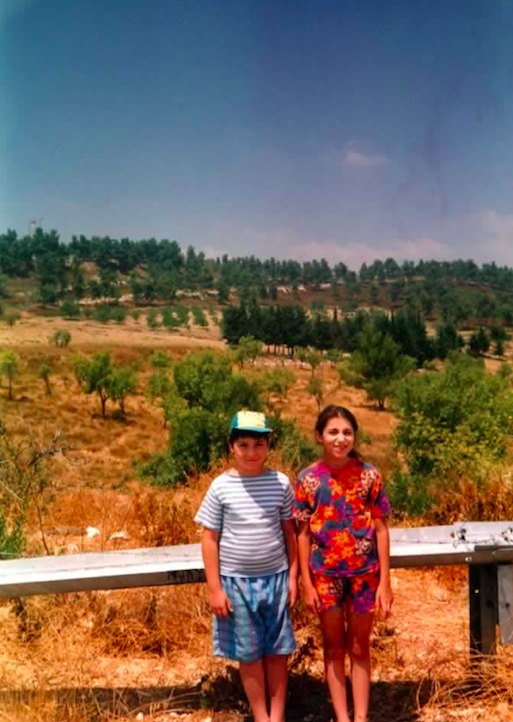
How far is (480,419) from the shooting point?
31.0 meters

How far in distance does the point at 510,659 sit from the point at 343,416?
0.93m

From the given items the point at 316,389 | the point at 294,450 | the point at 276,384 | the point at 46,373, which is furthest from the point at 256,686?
the point at 46,373

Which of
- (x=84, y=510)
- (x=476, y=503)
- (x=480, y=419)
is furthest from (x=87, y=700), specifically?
(x=480, y=419)

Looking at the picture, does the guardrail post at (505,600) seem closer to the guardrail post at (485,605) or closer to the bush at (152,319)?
the guardrail post at (485,605)

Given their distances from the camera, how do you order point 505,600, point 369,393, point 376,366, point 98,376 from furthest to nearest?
point 376,366
point 369,393
point 98,376
point 505,600

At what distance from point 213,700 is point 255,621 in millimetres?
488

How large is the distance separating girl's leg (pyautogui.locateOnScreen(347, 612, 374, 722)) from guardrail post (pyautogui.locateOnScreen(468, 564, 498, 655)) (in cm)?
46

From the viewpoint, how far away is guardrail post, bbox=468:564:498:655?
215 cm

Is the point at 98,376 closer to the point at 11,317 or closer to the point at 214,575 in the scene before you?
the point at 11,317

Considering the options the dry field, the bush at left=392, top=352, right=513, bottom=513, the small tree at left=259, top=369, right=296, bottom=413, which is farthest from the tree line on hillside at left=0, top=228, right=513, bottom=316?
the dry field

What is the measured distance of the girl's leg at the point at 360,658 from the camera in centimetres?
191

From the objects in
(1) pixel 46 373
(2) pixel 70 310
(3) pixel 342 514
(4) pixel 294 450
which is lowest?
(1) pixel 46 373

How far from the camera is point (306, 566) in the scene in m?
1.91

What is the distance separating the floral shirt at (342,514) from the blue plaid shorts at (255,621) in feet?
0.44
